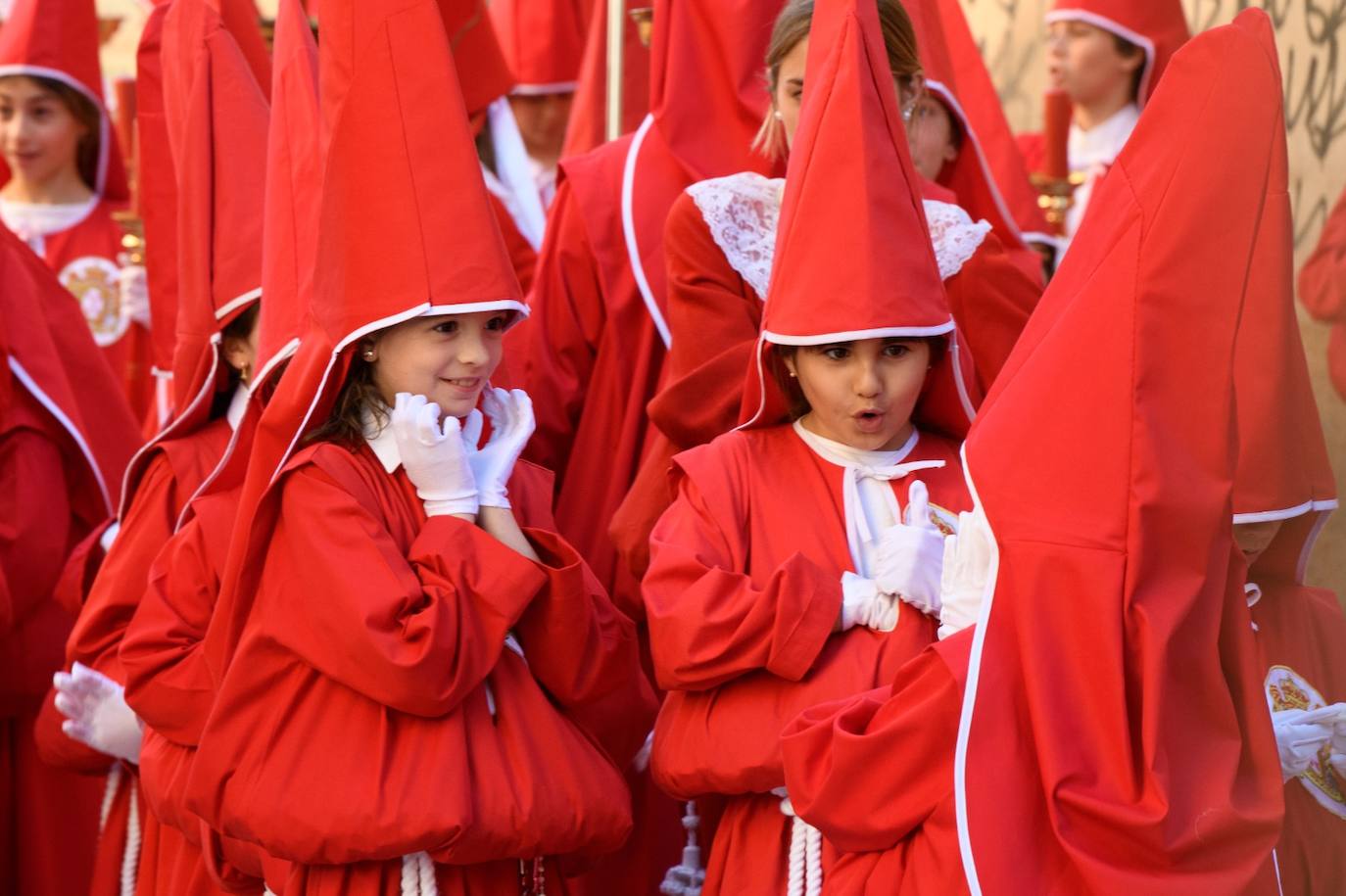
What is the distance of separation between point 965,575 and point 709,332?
1382mm

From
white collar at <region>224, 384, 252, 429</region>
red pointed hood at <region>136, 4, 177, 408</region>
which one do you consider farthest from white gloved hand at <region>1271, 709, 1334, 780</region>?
red pointed hood at <region>136, 4, 177, 408</region>

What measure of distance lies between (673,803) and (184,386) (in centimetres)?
146

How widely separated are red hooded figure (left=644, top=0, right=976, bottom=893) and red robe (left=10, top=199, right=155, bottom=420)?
3.73 m

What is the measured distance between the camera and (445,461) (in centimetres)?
381

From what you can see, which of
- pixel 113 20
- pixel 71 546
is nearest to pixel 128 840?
pixel 71 546

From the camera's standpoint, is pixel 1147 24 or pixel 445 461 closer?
pixel 445 461

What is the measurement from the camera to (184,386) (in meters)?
4.86

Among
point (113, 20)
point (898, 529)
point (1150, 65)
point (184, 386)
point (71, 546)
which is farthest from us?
point (113, 20)

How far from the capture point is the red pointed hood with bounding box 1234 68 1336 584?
368 centimetres

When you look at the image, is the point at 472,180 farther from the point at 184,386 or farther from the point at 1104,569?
the point at 1104,569

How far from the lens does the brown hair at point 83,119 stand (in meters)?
7.02

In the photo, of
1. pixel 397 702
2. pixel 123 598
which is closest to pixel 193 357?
pixel 123 598

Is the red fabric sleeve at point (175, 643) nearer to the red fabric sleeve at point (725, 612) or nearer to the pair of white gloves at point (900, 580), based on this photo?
the red fabric sleeve at point (725, 612)

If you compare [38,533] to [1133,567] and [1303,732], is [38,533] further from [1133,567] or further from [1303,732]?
[1133,567]
